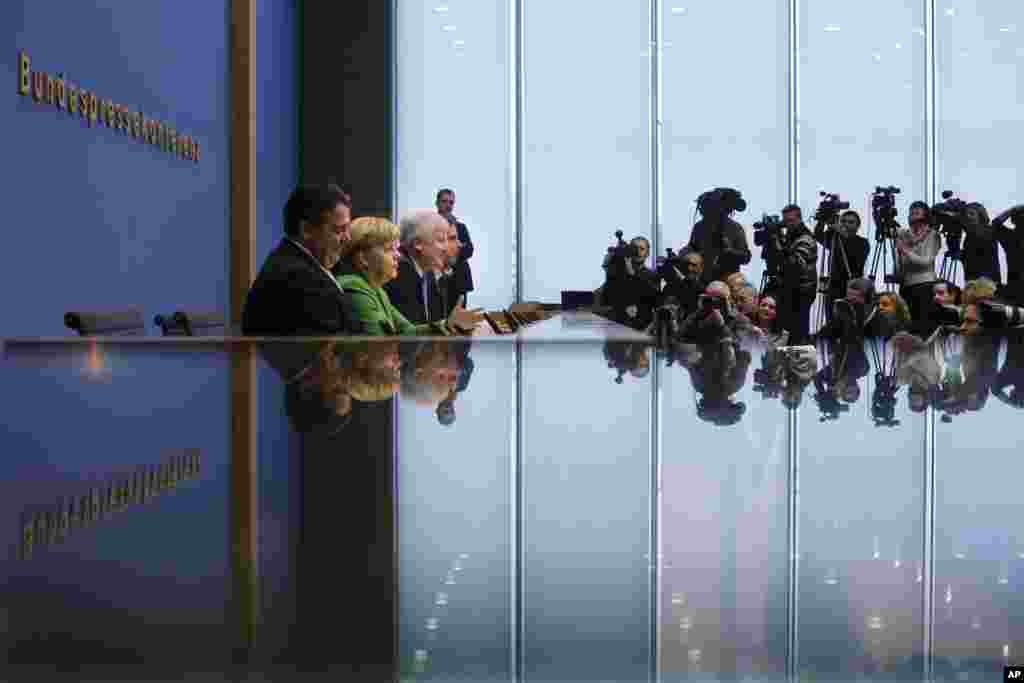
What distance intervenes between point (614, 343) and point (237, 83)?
7.25 m

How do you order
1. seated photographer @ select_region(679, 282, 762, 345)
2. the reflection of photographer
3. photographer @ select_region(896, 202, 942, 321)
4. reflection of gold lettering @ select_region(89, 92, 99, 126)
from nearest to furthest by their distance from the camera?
seated photographer @ select_region(679, 282, 762, 345), reflection of gold lettering @ select_region(89, 92, 99, 126), photographer @ select_region(896, 202, 942, 321), the reflection of photographer

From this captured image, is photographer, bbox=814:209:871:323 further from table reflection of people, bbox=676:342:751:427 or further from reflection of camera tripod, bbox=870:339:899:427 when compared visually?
reflection of camera tripod, bbox=870:339:899:427

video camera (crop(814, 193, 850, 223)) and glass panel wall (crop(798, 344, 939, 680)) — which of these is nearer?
glass panel wall (crop(798, 344, 939, 680))

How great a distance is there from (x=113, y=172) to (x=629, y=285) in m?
5.03

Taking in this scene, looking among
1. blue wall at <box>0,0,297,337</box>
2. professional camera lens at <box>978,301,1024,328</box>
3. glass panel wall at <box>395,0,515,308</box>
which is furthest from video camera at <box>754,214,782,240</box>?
blue wall at <box>0,0,297,337</box>

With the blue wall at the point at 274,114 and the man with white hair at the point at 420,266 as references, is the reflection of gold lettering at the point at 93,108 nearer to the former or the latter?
the man with white hair at the point at 420,266

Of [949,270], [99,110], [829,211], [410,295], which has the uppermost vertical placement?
[99,110]

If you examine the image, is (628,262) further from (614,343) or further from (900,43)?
(614,343)

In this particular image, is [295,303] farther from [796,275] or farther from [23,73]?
[796,275]

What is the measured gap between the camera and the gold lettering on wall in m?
5.58

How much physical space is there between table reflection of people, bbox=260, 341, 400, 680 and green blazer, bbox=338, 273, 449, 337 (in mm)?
2496

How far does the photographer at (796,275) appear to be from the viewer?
1013 cm

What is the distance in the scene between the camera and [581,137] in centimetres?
1335

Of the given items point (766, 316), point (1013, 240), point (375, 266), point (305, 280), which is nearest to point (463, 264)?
point (766, 316)
